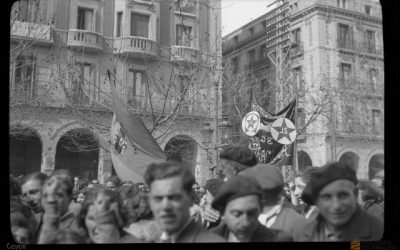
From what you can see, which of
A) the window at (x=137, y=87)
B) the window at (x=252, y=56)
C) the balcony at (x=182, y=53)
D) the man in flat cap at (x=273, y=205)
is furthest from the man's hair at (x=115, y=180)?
the window at (x=252, y=56)

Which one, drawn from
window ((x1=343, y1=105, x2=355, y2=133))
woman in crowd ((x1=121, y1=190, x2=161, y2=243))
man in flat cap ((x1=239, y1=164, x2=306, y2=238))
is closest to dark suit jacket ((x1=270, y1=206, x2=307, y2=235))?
man in flat cap ((x1=239, y1=164, x2=306, y2=238))

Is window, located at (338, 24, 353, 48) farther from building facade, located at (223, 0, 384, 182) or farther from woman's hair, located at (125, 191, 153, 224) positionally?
woman's hair, located at (125, 191, 153, 224)

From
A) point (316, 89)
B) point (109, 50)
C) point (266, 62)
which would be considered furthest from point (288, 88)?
point (109, 50)

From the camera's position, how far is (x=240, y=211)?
238 cm

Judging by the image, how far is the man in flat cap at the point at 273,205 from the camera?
8.45 ft

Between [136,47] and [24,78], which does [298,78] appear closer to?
[136,47]

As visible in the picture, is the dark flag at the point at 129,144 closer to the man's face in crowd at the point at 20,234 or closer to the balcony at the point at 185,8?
the man's face in crowd at the point at 20,234

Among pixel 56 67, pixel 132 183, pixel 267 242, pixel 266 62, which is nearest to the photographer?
pixel 267 242

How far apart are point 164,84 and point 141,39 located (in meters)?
0.43

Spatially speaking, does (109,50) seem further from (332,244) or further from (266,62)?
(332,244)

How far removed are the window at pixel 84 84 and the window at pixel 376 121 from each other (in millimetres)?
2178

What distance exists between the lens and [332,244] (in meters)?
2.56

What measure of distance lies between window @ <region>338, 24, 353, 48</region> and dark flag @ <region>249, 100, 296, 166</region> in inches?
25.5

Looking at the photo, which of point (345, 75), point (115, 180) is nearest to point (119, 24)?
point (115, 180)
